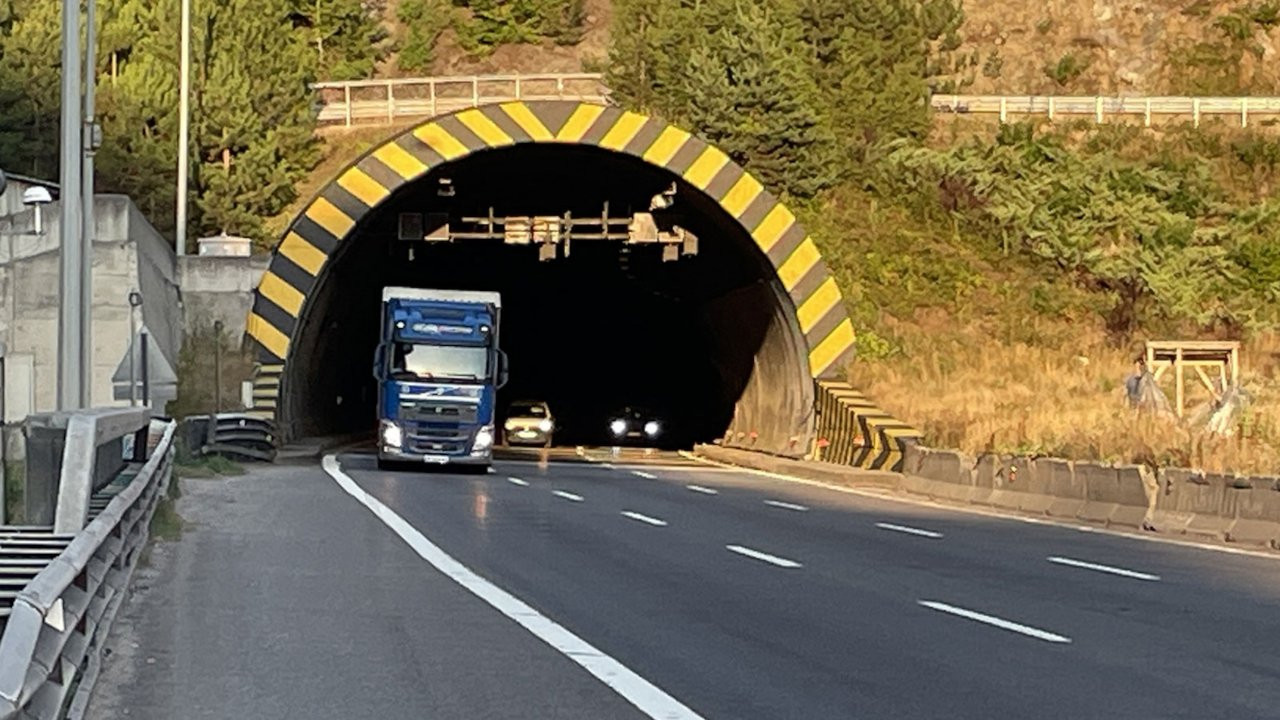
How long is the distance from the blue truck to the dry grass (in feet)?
28.2

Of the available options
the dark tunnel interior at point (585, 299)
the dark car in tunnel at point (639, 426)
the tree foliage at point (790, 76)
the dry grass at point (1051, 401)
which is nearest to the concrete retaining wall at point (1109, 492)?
the dry grass at point (1051, 401)

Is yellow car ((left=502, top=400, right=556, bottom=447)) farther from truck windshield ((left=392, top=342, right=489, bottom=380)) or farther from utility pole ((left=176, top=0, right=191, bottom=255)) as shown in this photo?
truck windshield ((left=392, top=342, right=489, bottom=380))

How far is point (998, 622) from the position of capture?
48.2 ft

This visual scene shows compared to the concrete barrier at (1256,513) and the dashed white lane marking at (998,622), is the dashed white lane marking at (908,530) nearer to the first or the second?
the concrete barrier at (1256,513)

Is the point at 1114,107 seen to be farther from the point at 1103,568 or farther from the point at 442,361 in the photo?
the point at 1103,568

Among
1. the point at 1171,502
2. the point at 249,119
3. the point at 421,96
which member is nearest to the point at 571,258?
the point at 249,119

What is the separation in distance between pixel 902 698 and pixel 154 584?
24.6ft

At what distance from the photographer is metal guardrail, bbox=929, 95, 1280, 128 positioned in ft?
246

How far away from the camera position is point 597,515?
2605cm

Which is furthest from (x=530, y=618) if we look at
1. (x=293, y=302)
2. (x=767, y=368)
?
(x=767, y=368)

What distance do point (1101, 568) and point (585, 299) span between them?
5057cm

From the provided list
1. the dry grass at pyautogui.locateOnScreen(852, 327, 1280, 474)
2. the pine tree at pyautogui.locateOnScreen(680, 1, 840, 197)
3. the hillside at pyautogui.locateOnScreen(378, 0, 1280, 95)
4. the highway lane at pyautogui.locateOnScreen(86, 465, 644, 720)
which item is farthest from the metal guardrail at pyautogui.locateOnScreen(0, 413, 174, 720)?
the hillside at pyautogui.locateOnScreen(378, 0, 1280, 95)

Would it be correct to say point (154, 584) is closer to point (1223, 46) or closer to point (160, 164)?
point (160, 164)

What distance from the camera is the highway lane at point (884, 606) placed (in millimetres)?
11328
